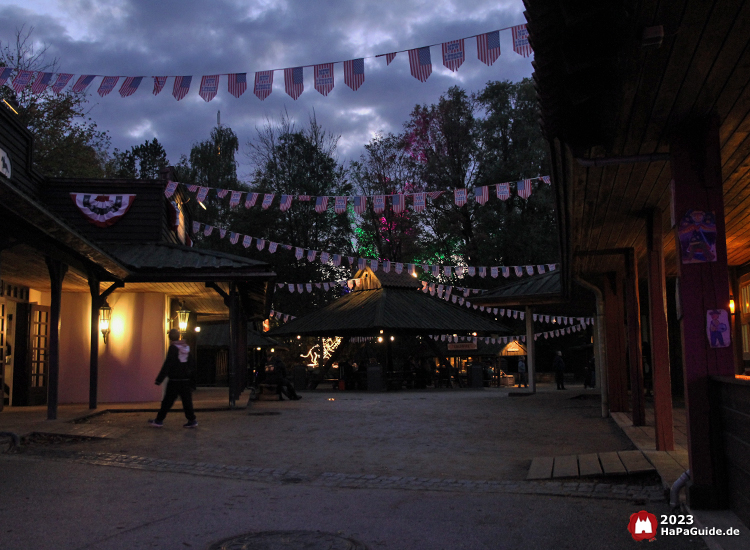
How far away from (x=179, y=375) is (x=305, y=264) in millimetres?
31437

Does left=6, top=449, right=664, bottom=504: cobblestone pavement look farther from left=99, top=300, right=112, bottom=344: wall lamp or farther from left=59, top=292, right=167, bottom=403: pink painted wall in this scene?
left=59, top=292, right=167, bottom=403: pink painted wall

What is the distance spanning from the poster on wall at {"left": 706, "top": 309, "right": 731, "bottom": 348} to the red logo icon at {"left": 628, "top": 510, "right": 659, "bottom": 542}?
4.50ft

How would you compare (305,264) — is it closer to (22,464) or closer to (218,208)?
(218,208)

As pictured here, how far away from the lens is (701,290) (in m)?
5.18

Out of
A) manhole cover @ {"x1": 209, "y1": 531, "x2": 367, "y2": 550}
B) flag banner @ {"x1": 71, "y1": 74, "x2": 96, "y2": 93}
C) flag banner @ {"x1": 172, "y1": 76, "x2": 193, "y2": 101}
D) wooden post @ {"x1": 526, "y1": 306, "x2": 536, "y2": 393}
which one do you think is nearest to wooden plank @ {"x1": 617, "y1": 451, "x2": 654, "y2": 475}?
manhole cover @ {"x1": 209, "y1": 531, "x2": 367, "y2": 550}

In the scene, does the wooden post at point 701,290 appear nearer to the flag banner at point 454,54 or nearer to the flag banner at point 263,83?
the flag banner at point 454,54

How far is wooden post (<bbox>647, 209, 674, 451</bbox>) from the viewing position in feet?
24.7

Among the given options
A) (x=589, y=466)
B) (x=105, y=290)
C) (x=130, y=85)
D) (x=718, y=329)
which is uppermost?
(x=130, y=85)

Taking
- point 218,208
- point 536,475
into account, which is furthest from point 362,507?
point 218,208

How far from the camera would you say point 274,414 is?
14.4 meters

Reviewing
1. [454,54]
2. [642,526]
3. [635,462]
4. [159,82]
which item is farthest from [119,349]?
[642,526]

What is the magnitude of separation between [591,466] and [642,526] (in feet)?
6.94

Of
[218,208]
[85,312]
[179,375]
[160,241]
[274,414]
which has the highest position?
[218,208]

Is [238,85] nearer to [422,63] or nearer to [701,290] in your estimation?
[422,63]
